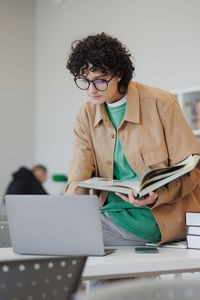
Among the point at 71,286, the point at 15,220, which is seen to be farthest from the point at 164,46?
the point at 71,286

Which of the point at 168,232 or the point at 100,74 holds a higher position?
the point at 100,74

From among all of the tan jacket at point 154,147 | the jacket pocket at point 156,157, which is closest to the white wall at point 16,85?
the tan jacket at point 154,147

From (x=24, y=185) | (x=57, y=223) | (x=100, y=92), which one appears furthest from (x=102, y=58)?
(x=24, y=185)

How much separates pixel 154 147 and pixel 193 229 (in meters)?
0.35

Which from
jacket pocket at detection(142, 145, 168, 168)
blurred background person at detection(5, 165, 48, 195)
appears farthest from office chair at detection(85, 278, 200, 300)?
blurred background person at detection(5, 165, 48, 195)

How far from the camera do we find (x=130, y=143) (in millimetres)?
1900

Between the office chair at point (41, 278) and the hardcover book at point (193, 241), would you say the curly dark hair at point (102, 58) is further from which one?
the office chair at point (41, 278)

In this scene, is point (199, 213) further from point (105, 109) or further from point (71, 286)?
point (71, 286)

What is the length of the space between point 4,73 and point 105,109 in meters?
4.95

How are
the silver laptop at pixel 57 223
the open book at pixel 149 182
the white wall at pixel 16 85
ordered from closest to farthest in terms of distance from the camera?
the silver laptop at pixel 57 223 < the open book at pixel 149 182 < the white wall at pixel 16 85

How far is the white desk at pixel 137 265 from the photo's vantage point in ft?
4.39

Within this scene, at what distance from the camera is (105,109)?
2.00 metres

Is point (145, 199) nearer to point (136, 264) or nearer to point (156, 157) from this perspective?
point (156, 157)

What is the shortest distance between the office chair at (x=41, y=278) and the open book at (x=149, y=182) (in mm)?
675
